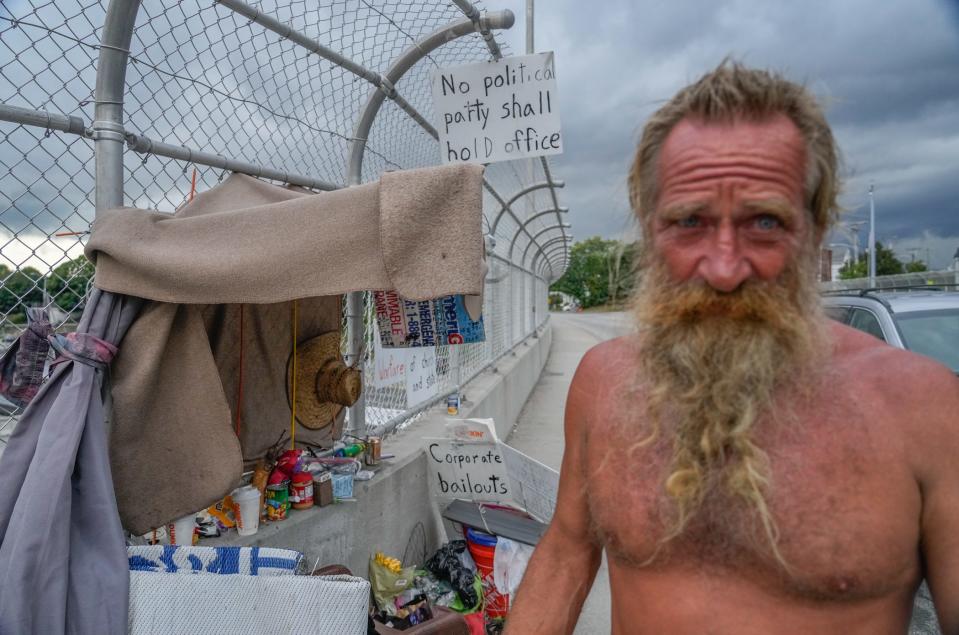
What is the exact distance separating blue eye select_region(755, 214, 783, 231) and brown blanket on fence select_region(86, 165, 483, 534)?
0.83 metres

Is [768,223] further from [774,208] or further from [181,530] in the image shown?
[181,530]

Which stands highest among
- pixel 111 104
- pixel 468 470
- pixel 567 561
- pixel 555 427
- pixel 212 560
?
pixel 111 104

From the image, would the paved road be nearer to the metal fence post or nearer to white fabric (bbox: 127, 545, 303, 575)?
white fabric (bbox: 127, 545, 303, 575)

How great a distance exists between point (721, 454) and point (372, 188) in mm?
1233

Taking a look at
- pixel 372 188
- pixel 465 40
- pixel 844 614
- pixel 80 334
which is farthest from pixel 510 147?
pixel 844 614

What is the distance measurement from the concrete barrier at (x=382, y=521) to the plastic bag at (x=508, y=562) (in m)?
0.63

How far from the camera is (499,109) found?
3293 millimetres

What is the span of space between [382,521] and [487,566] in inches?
24.9

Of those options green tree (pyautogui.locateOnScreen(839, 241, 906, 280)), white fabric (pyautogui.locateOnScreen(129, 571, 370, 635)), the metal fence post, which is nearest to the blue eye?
white fabric (pyautogui.locateOnScreen(129, 571, 370, 635))

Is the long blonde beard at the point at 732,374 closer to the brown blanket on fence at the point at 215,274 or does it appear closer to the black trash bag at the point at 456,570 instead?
the brown blanket on fence at the point at 215,274

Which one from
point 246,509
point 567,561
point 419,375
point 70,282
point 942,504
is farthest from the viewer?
→ point 419,375

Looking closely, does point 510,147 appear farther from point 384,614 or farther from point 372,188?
point 384,614

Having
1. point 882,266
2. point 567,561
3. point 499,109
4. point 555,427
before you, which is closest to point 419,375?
point 499,109

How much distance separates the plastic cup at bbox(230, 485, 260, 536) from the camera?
2529mm
